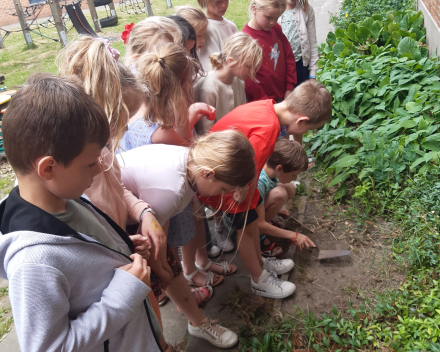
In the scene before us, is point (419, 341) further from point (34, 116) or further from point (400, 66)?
point (400, 66)

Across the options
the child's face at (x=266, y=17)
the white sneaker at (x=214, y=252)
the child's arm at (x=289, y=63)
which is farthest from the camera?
the child's arm at (x=289, y=63)

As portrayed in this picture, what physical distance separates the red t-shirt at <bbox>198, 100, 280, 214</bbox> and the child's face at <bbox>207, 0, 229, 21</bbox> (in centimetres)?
125

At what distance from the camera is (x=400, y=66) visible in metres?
4.34

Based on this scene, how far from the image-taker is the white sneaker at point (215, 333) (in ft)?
7.26

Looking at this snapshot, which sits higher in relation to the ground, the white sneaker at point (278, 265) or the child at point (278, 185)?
the child at point (278, 185)

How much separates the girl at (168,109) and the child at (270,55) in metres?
1.38

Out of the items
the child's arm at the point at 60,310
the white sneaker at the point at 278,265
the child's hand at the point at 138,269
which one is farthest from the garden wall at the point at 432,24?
the child's arm at the point at 60,310

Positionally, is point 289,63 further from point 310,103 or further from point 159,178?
point 159,178

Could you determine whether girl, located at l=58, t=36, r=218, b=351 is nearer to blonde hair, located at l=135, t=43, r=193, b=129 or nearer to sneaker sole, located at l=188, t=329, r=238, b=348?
blonde hair, located at l=135, t=43, r=193, b=129

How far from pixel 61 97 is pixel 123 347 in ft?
2.79

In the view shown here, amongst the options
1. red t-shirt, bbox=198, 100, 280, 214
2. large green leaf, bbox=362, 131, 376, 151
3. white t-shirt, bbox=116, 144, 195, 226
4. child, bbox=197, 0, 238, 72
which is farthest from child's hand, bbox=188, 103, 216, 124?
large green leaf, bbox=362, 131, 376, 151

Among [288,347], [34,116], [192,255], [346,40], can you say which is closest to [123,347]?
[34,116]

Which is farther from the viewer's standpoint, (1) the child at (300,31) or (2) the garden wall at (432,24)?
(2) the garden wall at (432,24)

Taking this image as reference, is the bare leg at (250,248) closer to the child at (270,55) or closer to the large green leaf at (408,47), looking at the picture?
the child at (270,55)
